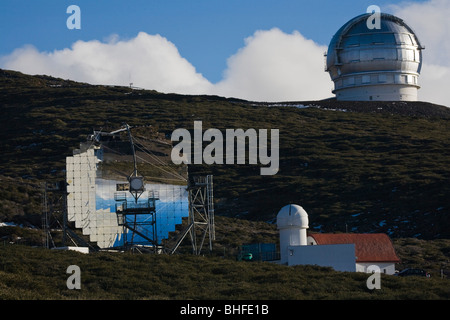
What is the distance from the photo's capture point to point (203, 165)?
88.4m

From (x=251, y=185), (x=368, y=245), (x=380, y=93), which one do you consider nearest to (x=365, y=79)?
(x=380, y=93)

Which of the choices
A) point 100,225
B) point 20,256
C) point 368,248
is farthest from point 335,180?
point 20,256

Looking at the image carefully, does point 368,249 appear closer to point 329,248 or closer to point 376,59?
point 329,248

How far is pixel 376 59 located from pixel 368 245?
65307 millimetres

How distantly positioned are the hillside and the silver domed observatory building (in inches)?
84.1

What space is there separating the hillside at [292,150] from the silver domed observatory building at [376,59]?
214cm

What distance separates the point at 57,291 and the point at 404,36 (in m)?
88.5

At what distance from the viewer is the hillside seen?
2707 inches

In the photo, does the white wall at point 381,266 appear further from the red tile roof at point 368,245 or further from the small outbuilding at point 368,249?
the red tile roof at point 368,245

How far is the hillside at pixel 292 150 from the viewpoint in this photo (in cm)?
6875

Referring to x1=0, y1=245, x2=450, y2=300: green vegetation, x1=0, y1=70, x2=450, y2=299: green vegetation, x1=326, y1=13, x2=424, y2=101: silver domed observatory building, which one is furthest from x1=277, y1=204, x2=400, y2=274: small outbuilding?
x1=326, y1=13, x2=424, y2=101: silver domed observatory building

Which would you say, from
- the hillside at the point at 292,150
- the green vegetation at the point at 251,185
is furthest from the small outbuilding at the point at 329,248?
the hillside at the point at 292,150

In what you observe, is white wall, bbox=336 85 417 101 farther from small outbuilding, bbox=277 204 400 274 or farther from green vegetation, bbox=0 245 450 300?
green vegetation, bbox=0 245 450 300
